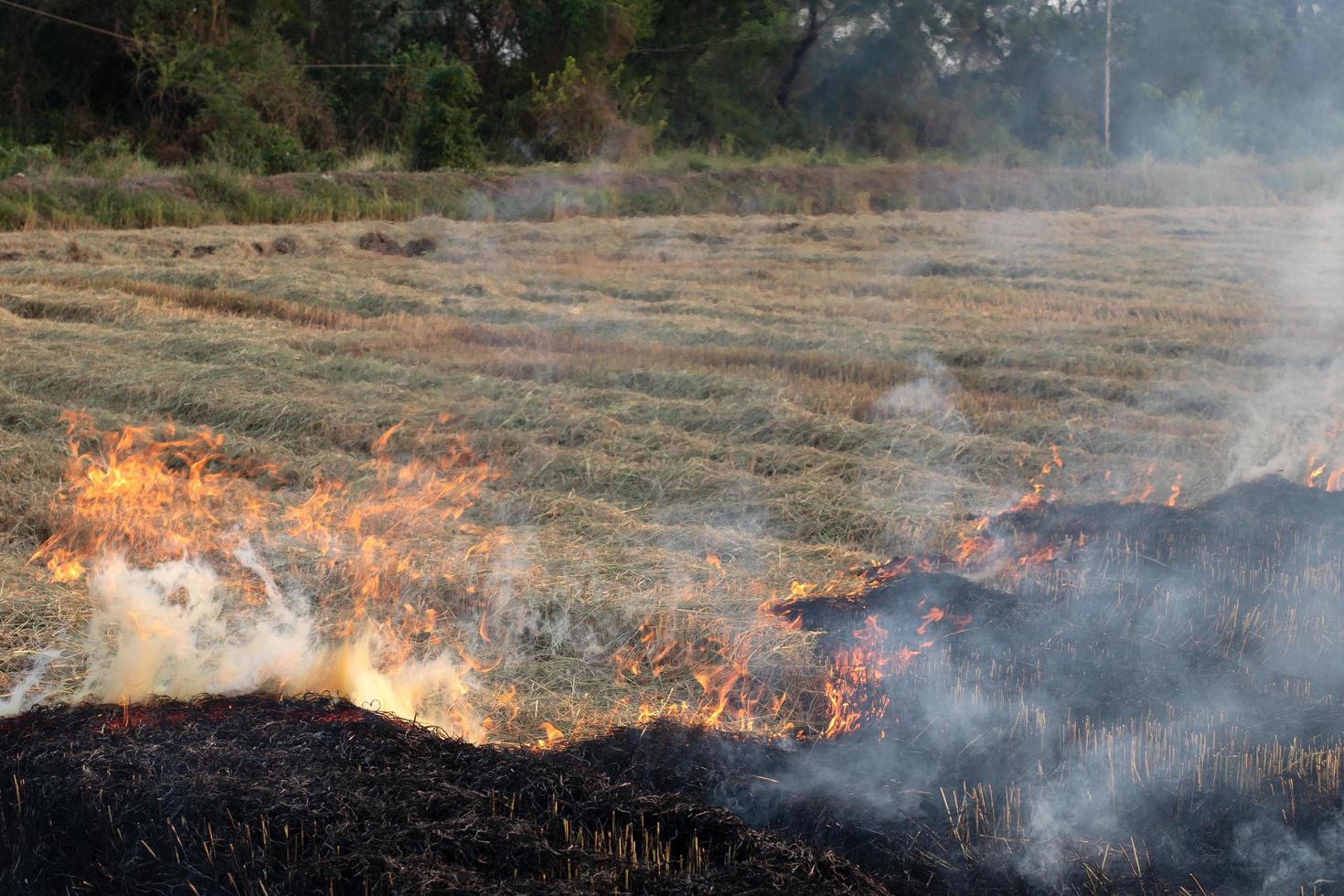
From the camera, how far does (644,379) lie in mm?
9914

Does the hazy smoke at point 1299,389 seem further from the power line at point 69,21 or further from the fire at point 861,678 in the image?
the power line at point 69,21

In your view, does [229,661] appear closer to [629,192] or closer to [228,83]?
[629,192]

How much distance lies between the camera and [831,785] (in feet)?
14.0

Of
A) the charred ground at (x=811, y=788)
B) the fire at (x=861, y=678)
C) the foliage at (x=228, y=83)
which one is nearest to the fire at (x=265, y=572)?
the charred ground at (x=811, y=788)

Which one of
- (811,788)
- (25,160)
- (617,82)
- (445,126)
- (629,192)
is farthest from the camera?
(617,82)

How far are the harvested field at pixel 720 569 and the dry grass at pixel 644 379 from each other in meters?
0.04

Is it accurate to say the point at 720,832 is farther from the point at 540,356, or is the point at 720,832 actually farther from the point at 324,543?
the point at 540,356

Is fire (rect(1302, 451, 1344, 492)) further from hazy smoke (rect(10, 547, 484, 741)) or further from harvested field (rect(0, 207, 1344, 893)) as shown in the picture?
hazy smoke (rect(10, 547, 484, 741))

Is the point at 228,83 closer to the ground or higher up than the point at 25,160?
higher up

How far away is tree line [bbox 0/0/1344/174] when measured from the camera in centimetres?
2262

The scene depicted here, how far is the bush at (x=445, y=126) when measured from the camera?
24.3 m

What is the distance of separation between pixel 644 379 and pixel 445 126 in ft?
53.2

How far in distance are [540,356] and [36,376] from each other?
3.54 meters

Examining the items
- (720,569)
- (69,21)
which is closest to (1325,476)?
(720,569)
